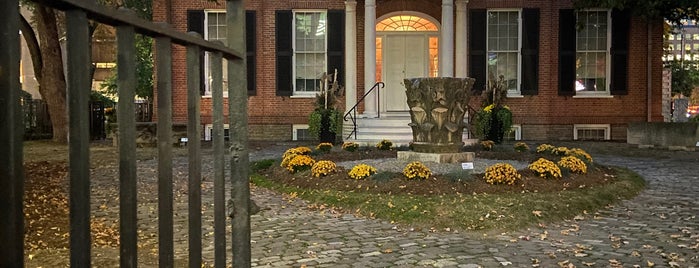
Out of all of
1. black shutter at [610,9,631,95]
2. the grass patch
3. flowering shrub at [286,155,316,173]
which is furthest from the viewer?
black shutter at [610,9,631,95]

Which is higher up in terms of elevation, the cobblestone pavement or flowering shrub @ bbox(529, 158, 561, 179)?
flowering shrub @ bbox(529, 158, 561, 179)

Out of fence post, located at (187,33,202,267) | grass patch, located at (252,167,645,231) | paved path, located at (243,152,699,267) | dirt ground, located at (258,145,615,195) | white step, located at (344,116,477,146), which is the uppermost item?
fence post, located at (187,33,202,267)

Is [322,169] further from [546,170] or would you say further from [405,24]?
[405,24]

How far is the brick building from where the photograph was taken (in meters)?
20.0

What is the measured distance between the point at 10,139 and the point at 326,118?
51.7ft

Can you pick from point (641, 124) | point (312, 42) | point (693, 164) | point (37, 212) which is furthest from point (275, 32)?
point (37, 212)

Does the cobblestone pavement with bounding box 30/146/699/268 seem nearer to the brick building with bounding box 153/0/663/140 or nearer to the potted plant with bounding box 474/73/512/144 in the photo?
the potted plant with bounding box 474/73/512/144

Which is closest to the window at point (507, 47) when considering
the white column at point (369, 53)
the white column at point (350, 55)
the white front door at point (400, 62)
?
the white front door at point (400, 62)

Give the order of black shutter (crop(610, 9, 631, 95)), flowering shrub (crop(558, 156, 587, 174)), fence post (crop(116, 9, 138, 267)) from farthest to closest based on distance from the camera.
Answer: black shutter (crop(610, 9, 631, 95)), flowering shrub (crop(558, 156, 587, 174)), fence post (crop(116, 9, 138, 267))

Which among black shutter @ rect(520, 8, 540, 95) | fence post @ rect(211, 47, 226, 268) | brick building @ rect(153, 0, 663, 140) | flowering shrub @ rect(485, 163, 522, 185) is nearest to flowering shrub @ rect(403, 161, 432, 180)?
flowering shrub @ rect(485, 163, 522, 185)

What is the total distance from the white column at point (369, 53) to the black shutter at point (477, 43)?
337 cm

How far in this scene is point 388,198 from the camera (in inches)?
314

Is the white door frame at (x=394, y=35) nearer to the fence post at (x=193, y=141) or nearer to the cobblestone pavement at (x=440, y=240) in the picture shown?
the cobblestone pavement at (x=440, y=240)

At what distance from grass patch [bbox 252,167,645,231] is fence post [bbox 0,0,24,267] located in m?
5.82
